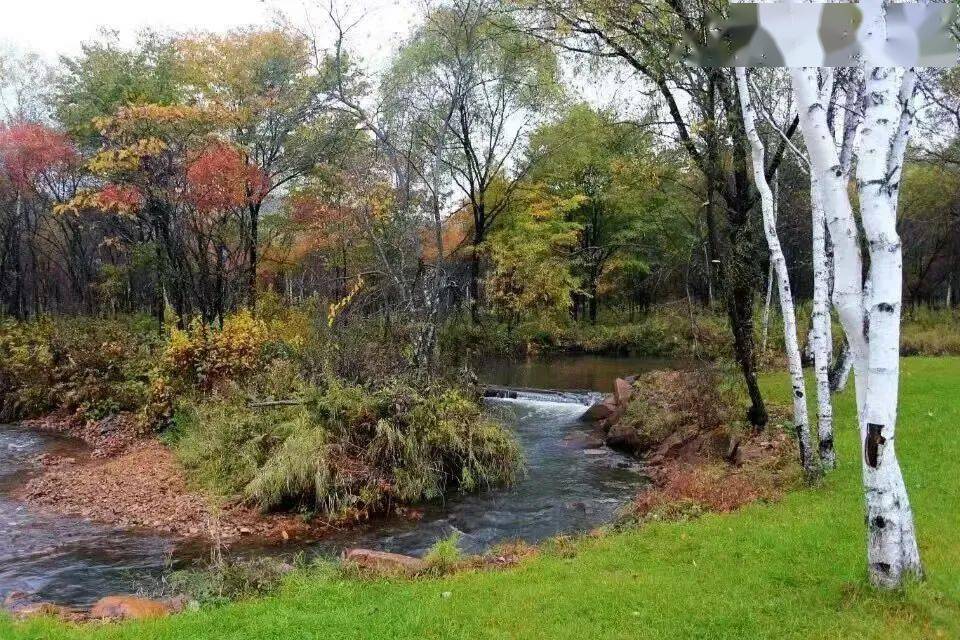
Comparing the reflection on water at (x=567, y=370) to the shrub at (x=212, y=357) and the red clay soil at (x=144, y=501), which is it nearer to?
the shrub at (x=212, y=357)

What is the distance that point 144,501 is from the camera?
9547 mm

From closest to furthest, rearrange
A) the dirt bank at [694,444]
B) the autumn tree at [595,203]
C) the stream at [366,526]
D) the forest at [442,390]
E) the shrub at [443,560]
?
the forest at [442,390] < the shrub at [443,560] < the stream at [366,526] < the dirt bank at [694,444] < the autumn tree at [595,203]

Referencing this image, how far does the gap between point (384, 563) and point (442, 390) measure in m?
4.86


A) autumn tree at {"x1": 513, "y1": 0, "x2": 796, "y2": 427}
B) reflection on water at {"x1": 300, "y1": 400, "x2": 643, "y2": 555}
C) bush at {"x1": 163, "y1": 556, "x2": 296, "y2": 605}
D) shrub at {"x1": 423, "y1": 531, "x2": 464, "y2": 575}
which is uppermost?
autumn tree at {"x1": 513, "y1": 0, "x2": 796, "y2": 427}

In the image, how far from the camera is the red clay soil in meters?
8.69

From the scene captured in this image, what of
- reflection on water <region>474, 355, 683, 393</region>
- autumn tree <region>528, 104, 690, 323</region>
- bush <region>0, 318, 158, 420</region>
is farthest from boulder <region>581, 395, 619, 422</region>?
autumn tree <region>528, 104, 690, 323</region>

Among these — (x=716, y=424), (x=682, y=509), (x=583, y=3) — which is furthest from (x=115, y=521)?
(x=583, y=3)

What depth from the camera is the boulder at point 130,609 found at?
5.23 m

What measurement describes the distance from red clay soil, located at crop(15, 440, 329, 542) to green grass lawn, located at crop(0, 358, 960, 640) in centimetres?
324

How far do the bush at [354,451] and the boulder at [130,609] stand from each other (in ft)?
11.4

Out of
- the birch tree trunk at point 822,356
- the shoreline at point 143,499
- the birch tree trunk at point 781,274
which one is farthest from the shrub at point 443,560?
the birch tree trunk at point 822,356

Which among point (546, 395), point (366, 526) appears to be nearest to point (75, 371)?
point (366, 526)

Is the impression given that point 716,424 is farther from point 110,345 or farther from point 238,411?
point 110,345

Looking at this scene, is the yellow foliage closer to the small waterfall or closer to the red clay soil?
the red clay soil
